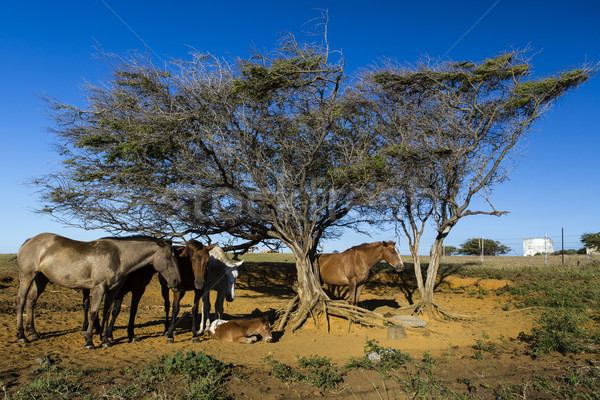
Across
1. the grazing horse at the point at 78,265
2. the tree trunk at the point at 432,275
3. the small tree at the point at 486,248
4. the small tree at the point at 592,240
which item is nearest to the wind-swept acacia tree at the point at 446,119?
the tree trunk at the point at 432,275

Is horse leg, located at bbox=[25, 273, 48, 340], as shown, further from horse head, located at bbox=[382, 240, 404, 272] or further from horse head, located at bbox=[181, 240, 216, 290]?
horse head, located at bbox=[382, 240, 404, 272]

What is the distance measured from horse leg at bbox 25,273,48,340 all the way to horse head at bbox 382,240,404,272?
377 inches

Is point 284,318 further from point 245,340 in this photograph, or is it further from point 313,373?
point 313,373

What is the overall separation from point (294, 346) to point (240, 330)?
136 cm

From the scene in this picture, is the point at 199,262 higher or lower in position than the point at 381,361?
higher

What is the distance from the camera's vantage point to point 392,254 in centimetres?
1370

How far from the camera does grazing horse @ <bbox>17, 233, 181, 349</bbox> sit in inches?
340

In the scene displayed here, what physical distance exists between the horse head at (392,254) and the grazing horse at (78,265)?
7760mm

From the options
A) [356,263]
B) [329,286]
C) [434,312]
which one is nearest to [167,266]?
[356,263]

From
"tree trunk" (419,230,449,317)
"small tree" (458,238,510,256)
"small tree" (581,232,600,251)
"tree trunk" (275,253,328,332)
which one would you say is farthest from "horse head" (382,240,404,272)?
"small tree" (458,238,510,256)

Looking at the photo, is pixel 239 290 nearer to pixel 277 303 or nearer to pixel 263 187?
pixel 277 303

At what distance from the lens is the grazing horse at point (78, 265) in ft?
28.3

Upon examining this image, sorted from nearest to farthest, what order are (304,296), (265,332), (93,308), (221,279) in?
(93,308) → (265,332) → (221,279) → (304,296)

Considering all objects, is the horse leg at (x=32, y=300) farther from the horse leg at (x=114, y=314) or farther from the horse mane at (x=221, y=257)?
the horse mane at (x=221, y=257)
